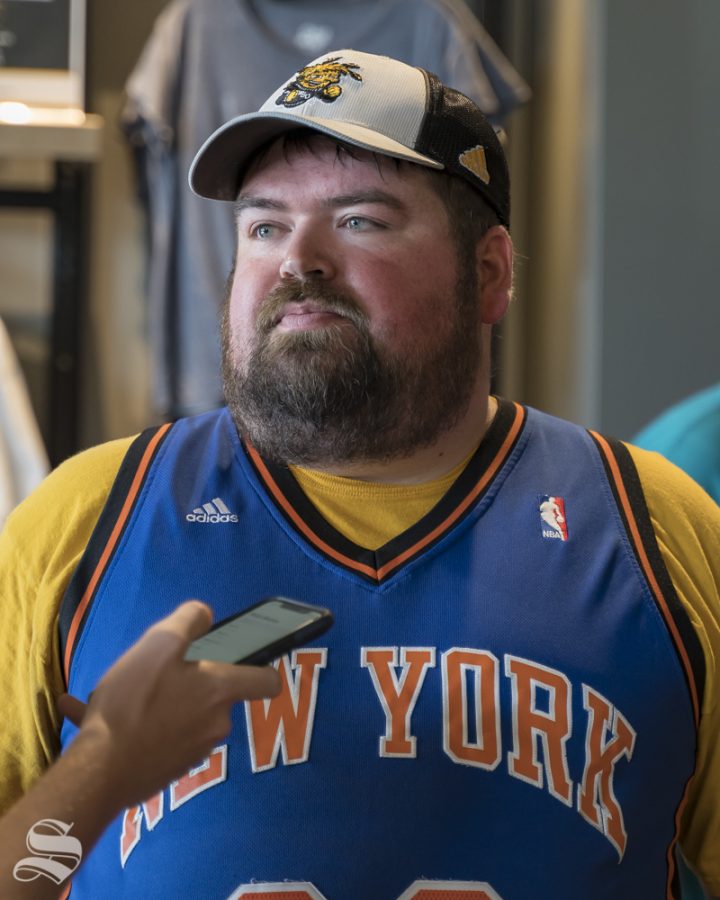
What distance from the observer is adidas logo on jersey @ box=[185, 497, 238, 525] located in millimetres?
1104

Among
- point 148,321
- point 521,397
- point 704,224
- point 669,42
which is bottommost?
point 521,397

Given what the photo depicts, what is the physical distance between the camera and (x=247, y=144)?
→ 1.15 metres

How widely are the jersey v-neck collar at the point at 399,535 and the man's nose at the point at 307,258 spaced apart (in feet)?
0.60

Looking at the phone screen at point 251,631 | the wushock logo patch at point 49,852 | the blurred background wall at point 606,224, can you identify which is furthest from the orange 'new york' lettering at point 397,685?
the blurred background wall at point 606,224

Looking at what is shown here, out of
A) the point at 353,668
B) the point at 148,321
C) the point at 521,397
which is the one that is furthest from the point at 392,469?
the point at 521,397

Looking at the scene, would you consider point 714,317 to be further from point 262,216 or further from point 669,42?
point 262,216

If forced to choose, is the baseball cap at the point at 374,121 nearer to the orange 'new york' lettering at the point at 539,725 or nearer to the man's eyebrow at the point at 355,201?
the man's eyebrow at the point at 355,201

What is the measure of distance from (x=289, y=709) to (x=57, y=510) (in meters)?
0.28

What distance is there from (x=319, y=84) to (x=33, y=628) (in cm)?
54

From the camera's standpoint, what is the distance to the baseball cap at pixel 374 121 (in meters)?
1.09

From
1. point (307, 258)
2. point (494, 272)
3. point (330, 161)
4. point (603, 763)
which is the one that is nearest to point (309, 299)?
point (307, 258)

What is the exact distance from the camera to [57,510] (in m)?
1.11

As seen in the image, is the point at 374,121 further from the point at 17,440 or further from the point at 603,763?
the point at 17,440

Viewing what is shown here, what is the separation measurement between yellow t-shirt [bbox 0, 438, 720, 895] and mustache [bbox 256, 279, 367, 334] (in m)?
0.15
